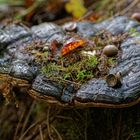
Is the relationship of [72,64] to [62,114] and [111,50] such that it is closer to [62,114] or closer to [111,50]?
[111,50]

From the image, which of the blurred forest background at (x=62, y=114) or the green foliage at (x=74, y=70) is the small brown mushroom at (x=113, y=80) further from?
the blurred forest background at (x=62, y=114)

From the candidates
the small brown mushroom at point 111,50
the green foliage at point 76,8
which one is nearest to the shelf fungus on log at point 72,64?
the small brown mushroom at point 111,50

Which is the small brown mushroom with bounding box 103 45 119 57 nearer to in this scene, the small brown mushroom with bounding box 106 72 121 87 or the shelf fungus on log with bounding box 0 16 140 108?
the shelf fungus on log with bounding box 0 16 140 108

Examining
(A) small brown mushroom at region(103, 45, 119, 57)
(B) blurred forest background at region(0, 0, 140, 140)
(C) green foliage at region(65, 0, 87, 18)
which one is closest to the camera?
(A) small brown mushroom at region(103, 45, 119, 57)

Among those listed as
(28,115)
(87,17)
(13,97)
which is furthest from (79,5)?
(13,97)

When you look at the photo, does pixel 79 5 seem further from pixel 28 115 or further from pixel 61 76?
pixel 61 76

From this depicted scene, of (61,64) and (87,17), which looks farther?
(87,17)

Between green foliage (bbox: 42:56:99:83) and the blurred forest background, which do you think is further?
the blurred forest background

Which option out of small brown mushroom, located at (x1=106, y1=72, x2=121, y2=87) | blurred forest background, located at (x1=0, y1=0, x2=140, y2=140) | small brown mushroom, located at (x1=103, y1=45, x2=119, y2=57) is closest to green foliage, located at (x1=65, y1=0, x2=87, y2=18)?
blurred forest background, located at (x1=0, y1=0, x2=140, y2=140)
